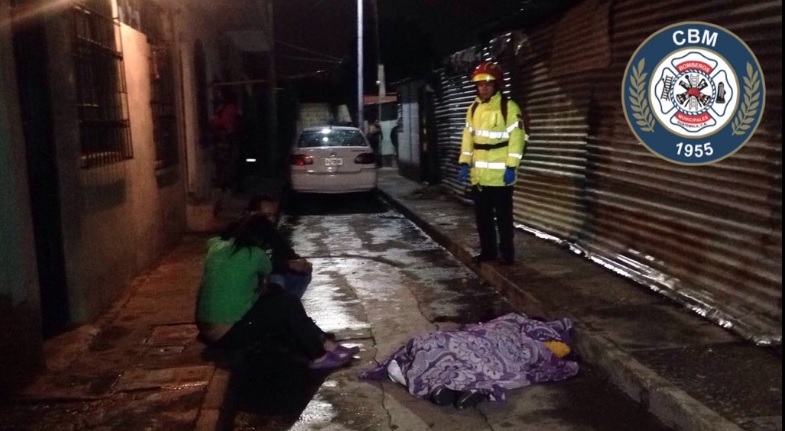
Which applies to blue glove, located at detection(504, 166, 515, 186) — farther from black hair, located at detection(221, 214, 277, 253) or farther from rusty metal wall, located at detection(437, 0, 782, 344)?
black hair, located at detection(221, 214, 277, 253)

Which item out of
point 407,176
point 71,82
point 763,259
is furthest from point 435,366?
point 407,176

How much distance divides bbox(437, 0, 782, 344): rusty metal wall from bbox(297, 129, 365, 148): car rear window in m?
4.55

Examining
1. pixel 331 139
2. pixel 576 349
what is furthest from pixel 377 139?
pixel 576 349

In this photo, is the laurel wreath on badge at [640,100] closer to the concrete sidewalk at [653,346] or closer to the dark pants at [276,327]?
the concrete sidewalk at [653,346]

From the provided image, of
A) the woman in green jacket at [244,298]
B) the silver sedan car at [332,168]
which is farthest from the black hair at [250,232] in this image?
the silver sedan car at [332,168]

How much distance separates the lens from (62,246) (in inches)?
197

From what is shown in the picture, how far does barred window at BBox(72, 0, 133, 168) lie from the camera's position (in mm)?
5582

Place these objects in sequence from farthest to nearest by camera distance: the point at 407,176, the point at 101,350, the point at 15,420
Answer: the point at 407,176
the point at 101,350
the point at 15,420

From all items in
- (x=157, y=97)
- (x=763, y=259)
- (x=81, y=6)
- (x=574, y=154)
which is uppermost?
(x=81, y=6)

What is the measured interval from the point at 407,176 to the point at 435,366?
45.5 feet

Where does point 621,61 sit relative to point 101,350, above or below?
above

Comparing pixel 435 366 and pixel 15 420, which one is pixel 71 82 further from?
pixel 435 366

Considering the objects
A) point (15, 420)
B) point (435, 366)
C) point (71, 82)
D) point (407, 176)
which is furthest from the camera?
point (407, 176)

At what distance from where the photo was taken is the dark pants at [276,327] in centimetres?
468
